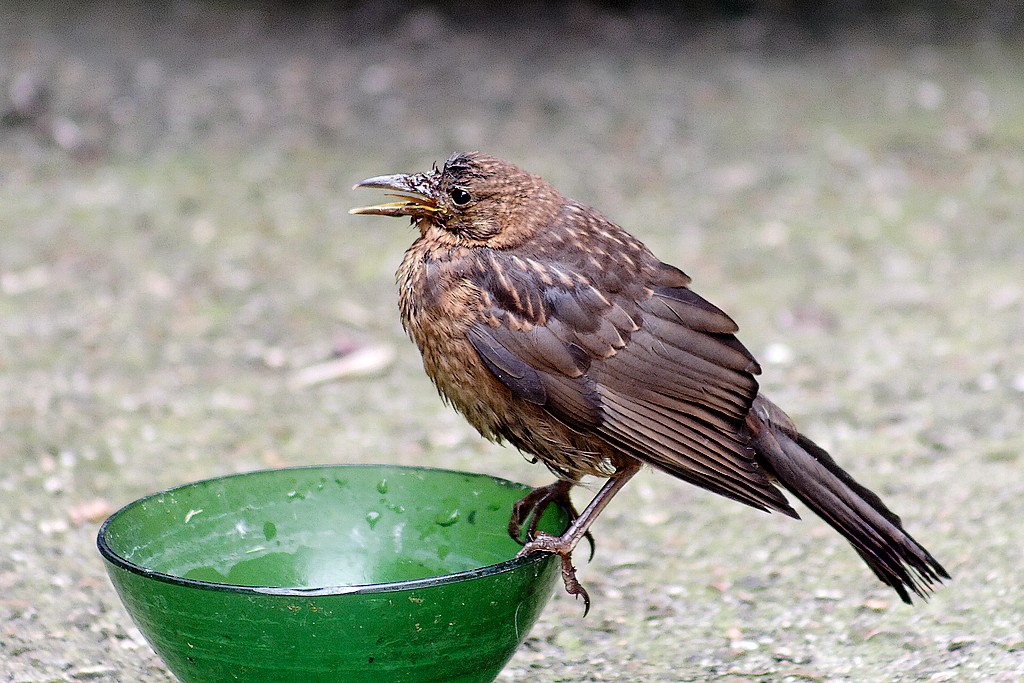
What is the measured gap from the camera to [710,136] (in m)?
8.69

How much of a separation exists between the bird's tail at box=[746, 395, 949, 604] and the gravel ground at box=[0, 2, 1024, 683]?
40 cm

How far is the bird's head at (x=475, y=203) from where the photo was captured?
3590 mm

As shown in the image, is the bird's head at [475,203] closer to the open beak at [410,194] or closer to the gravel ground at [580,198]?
the open beak at [410,194]

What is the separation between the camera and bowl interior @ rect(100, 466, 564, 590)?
341 cm

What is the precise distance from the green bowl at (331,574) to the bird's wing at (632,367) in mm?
291

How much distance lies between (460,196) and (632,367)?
67 cm

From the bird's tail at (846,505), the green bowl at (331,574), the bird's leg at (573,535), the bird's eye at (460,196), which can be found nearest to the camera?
the green bowl at (331,574)

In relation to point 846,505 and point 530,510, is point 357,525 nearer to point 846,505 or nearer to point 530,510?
point 530,510

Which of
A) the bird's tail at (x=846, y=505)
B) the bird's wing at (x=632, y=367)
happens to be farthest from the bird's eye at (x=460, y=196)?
the bird's tail at (x=846, y=505)

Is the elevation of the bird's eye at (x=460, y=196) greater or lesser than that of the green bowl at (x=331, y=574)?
greater

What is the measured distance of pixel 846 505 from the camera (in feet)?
11.4

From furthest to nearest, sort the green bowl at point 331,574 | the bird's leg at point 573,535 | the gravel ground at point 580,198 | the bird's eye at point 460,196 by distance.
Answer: the gravel ground at point 580,198 < the bird's eye at point 460,196 < the bird's leg at point 573,535 < the green bowl at point 331,574

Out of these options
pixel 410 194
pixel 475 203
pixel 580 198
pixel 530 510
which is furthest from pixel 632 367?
pixel 580 198

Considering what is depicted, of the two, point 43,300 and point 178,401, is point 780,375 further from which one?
point 43,300
